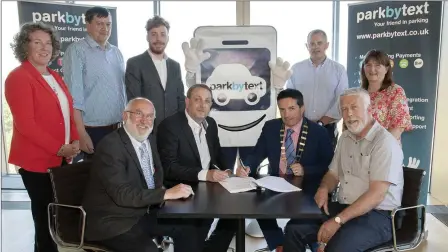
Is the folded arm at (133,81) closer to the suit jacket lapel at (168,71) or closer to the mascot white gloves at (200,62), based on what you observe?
the suit jacket lapel at (168,71)

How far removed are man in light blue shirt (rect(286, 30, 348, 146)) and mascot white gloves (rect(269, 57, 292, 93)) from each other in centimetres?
30

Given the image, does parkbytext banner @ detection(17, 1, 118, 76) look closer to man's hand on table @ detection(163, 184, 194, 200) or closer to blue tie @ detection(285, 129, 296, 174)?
blue tie @ detection(285, 129, 296, 174)

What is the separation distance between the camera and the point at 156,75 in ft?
10.3

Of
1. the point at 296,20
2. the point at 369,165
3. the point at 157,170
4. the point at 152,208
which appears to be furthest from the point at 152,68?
the point at 296,20

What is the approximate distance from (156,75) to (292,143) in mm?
1184

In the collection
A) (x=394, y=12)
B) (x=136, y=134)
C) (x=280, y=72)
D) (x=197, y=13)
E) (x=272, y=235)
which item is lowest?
(x=272, y=235)

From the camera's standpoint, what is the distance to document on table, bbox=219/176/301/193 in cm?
206

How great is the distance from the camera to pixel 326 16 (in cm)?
474

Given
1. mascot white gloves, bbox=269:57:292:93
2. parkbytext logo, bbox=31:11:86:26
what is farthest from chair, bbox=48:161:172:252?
parkbytext logo, bbox=31:11:86:26

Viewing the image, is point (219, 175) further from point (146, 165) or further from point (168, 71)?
point (168, 71)

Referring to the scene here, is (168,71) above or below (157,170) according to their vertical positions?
above

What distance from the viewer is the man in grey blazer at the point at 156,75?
3.10m

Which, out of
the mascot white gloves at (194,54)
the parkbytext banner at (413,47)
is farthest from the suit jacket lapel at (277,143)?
the parkbytext banner at (413,47)

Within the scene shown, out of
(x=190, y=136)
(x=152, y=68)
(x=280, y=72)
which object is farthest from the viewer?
(x=280, y=72)
